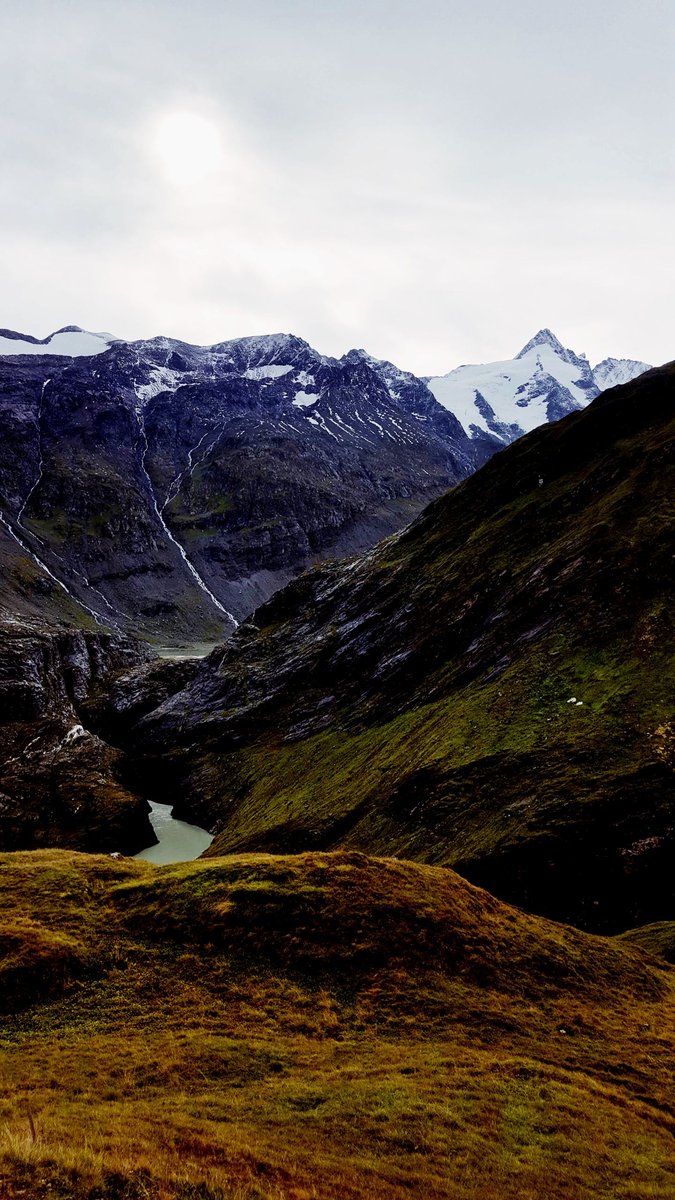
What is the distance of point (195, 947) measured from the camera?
27.7 meters

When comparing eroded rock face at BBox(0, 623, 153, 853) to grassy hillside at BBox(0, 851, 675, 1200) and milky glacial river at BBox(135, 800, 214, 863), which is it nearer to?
milky glacial river at BBox(135, 800, 214, 863)

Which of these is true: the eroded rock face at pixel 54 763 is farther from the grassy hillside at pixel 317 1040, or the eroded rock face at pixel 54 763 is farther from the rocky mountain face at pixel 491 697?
the grassy hillside at pixel 317 1040

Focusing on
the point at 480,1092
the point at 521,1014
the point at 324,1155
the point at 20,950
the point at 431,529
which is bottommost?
the point at 521,1014

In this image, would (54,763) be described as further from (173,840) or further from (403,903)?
(403,903)

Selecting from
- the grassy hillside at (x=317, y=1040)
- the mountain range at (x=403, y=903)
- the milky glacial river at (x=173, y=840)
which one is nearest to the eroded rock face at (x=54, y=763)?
the mountain range at (x=403, y=903)

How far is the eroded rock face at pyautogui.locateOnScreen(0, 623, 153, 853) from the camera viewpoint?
70.4 metres

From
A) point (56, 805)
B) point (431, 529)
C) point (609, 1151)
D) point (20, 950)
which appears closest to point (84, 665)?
point (56, 805)

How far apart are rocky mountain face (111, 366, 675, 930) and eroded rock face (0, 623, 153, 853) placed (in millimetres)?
8757

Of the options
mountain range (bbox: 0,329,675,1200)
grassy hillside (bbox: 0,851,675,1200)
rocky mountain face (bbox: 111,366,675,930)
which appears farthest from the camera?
rocky mountain face (bbox: 111,366,675,930)

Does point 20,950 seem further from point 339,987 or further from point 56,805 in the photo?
point 56,805

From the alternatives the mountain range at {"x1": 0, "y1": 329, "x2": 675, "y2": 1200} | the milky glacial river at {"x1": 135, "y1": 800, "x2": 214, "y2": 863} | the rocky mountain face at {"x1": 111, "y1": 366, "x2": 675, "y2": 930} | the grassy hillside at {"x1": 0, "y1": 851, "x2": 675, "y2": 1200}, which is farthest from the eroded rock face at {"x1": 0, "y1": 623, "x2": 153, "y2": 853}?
the grassy hillside at {"x1": 0, "y1": 851, "x2": 675, "y2": 1200}

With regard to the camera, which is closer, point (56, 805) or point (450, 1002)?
point (450, 1002)

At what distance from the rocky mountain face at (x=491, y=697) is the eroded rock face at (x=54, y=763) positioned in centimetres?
876

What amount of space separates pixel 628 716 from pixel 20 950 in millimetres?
40660
